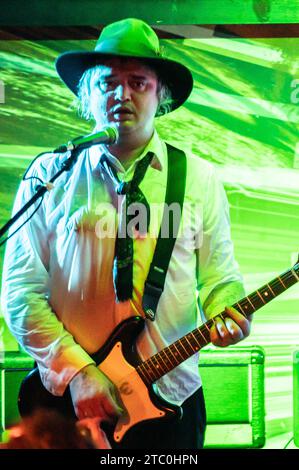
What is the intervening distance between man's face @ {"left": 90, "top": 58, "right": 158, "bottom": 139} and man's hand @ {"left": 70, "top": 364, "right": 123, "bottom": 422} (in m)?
0.94

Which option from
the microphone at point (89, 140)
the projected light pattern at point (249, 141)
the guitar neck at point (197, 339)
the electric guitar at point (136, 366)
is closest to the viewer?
the microphone at point (89, 140)

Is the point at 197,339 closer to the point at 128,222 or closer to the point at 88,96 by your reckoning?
the point at 128,222

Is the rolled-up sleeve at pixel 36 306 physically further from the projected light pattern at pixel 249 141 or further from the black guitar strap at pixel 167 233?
the black guitar strap at pixel 167 233

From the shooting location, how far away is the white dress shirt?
9.57ft

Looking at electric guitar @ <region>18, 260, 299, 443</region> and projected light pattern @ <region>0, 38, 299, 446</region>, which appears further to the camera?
projected light pattern @ <region>0, 38, 299, 446</region>

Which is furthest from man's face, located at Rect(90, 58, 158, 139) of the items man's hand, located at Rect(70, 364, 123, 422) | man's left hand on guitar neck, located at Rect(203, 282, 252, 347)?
man's hand, located at Rect(70, 364, 123, 422)

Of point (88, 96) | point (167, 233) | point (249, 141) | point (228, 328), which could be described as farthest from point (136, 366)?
point (88, 96)

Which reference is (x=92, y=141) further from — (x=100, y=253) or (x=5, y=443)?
(x=5, y=443)

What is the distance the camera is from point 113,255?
2959 mm

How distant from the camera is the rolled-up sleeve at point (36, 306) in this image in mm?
2928

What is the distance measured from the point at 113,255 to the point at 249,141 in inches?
28.0

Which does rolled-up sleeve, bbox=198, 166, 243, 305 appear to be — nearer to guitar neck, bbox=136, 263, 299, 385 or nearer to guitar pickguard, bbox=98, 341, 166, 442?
guitar neck, bbox=136, 263, 299, 385

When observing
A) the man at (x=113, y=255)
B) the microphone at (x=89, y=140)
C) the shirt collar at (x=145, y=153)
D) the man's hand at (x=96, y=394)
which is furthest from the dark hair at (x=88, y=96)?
the man's hand at (x=96, y=394)

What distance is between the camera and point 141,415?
2.84 meters
